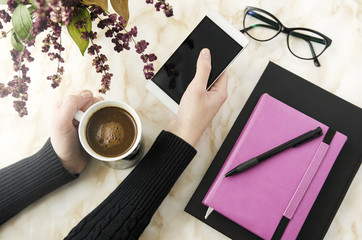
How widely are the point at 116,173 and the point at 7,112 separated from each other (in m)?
0.33

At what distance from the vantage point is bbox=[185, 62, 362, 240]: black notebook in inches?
28.6

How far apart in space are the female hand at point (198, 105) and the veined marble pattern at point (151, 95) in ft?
0.23

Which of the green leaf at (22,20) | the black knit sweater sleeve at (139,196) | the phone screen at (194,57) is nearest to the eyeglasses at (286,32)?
the phone screen at (194,57)

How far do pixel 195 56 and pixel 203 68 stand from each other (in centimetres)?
6

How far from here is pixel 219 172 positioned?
2.38 ft

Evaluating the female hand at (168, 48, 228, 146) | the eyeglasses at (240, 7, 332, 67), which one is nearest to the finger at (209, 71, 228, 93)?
the female hand at (168, 48, 228, 146)

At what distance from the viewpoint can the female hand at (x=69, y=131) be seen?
68 cm

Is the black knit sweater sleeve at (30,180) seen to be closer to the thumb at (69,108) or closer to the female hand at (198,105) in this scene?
the thumb at (69,108)

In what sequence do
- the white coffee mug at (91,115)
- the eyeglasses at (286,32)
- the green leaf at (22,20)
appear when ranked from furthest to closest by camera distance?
the eyeglasses at (286,32) < the white coffee mug at (91,115) < the green leaf at (22,20)

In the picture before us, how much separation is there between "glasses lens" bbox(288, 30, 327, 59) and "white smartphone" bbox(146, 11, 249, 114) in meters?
0.17

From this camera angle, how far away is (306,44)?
0.80 meters

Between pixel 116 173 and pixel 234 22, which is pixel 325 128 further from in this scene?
pixel 116 173

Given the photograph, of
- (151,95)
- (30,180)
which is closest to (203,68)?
(151,95)

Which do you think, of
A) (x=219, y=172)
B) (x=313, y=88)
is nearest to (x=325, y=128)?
(x=313, y=88)
